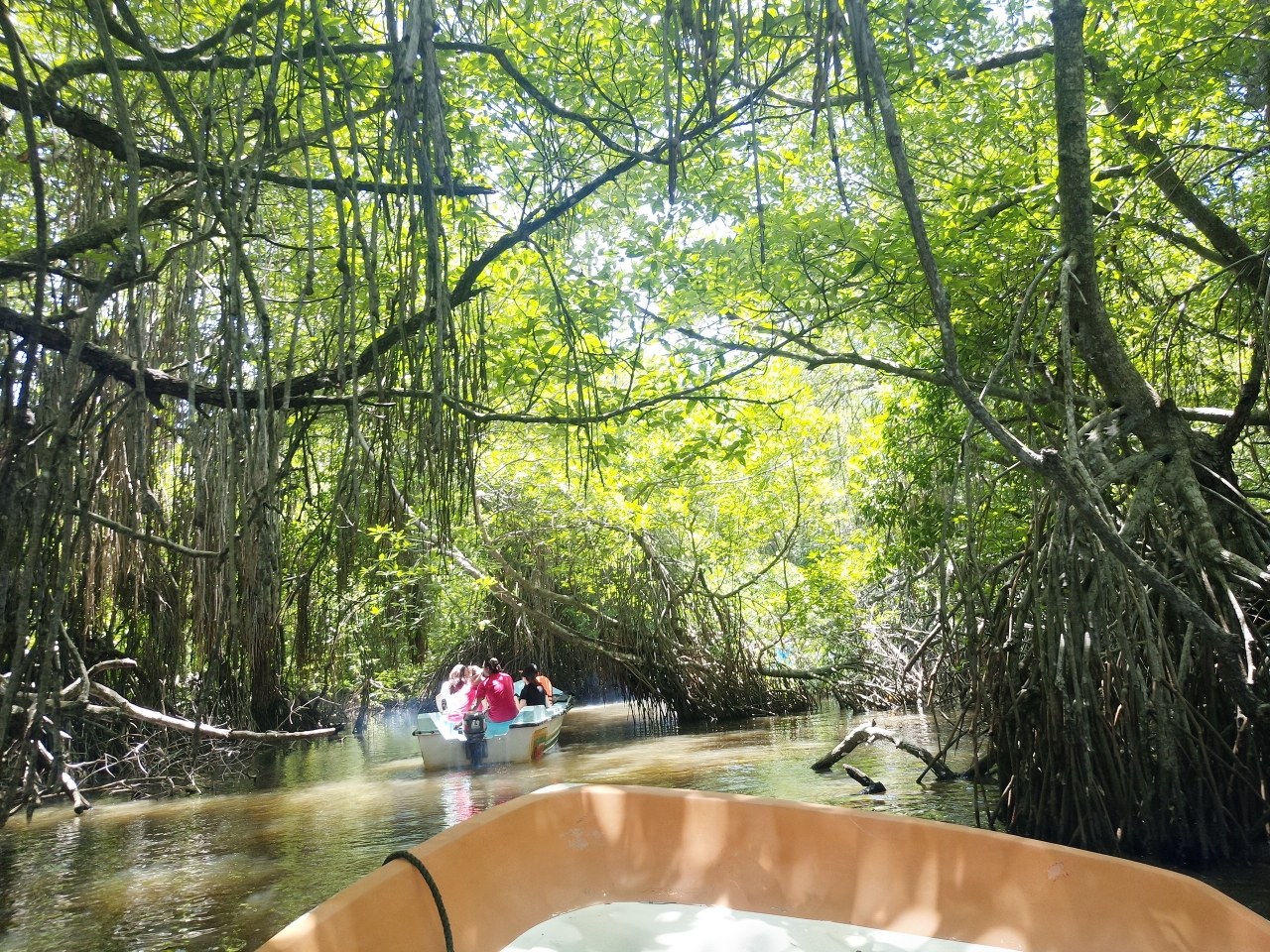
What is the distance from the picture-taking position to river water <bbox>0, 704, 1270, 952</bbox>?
176 inches

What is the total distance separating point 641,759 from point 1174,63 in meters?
7.48

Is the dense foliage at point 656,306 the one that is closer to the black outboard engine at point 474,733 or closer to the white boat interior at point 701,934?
the white boat interior at point 701,934

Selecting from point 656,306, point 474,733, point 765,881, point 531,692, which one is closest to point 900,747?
point 656,306

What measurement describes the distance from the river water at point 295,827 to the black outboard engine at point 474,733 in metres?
0.25

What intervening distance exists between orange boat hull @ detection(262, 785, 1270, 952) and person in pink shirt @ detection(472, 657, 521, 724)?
673 centimetres

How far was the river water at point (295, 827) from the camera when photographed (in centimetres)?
448

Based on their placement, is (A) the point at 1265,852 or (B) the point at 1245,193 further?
(B) the point at 1245,193

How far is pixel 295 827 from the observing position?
6.70m

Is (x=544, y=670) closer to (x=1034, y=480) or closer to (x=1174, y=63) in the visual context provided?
(x=1034, y=480)

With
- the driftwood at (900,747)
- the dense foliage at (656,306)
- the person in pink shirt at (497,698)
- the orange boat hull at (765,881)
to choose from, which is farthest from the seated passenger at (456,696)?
the orange boat hull at (765,881)

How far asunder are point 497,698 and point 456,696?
105cm

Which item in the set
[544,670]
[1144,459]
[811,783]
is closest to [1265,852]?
[1144,459]

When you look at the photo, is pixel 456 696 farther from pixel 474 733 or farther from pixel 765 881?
pixel 765 881

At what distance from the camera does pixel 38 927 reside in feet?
14.8
